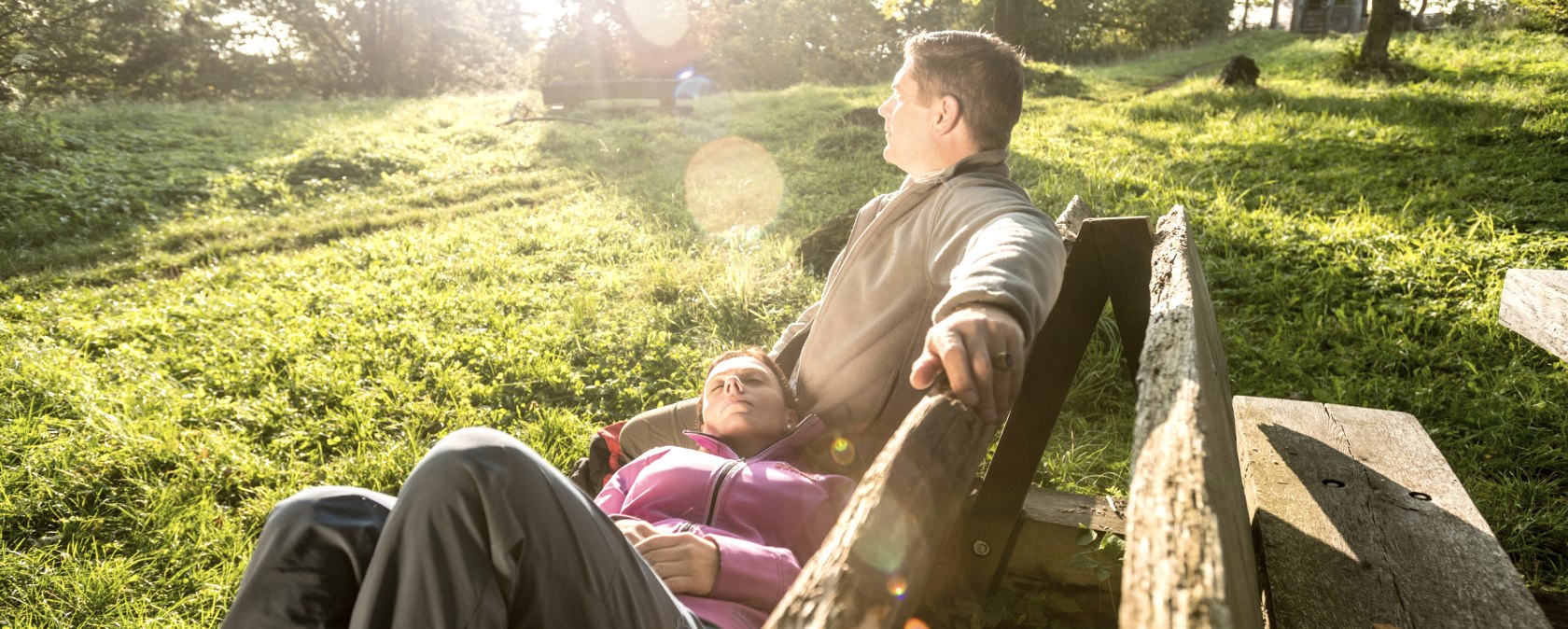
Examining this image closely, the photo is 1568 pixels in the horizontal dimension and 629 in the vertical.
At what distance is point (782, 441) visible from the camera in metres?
2.30

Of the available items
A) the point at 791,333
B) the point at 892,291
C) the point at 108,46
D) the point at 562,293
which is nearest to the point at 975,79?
the point at 892,291

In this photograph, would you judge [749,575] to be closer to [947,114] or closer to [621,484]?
[621,484]

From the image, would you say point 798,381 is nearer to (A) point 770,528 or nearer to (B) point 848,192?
(A) point 770,528

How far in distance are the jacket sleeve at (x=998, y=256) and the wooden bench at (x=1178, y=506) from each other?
22 centimetres

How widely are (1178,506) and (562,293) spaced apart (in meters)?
5.99

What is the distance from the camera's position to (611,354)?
5.13 m

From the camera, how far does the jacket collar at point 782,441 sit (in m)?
2.30

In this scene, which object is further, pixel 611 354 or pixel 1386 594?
pixel 611 354

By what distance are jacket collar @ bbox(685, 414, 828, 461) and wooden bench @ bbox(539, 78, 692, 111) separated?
17338mm

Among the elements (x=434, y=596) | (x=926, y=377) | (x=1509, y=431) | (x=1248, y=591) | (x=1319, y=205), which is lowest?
(x=1509, y=431)

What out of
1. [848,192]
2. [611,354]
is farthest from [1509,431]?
[848,192]

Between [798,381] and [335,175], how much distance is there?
11.3 m

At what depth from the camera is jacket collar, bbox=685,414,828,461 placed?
2.30m

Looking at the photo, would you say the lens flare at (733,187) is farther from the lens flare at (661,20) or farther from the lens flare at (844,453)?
the lens flare at (661,20)
